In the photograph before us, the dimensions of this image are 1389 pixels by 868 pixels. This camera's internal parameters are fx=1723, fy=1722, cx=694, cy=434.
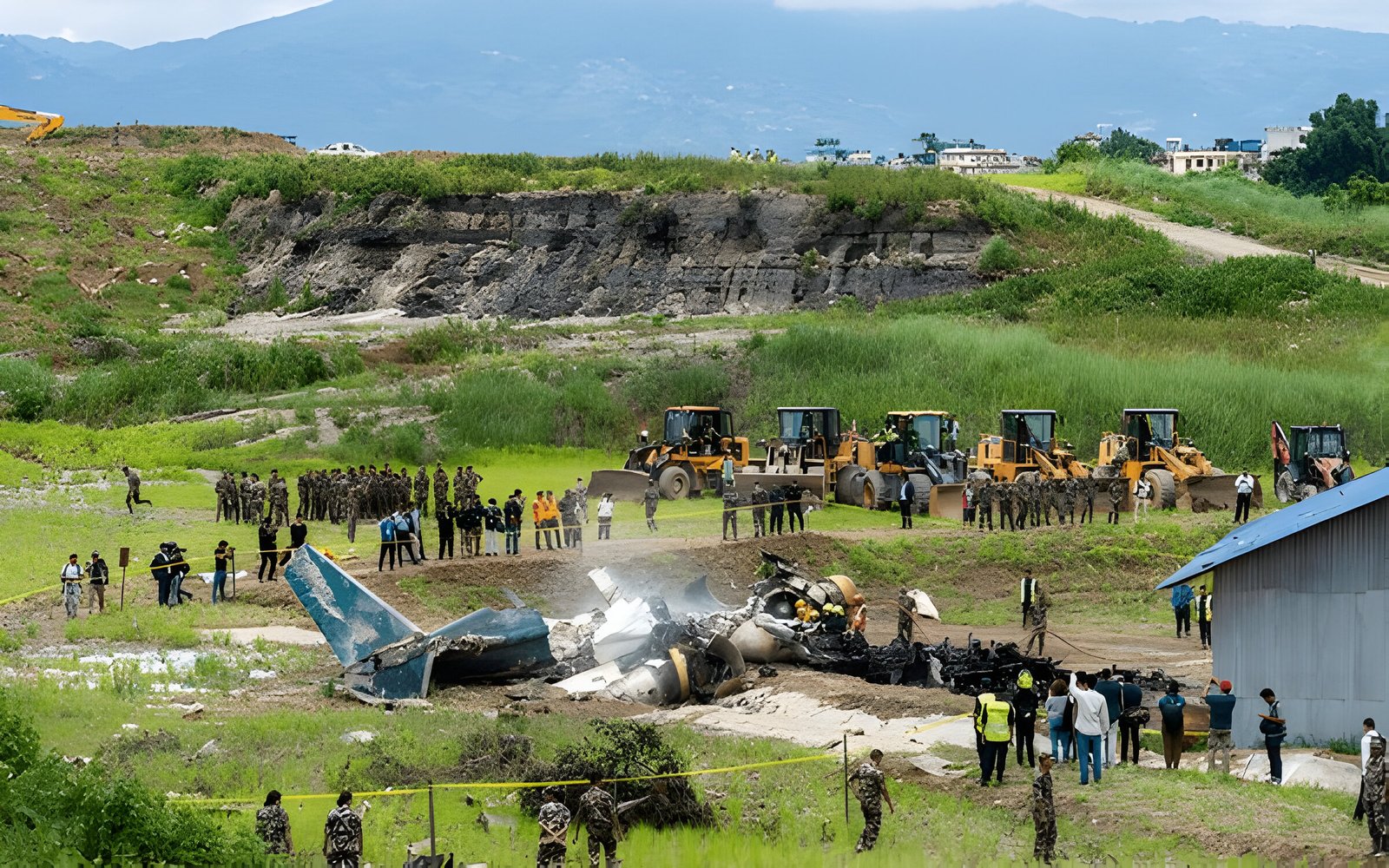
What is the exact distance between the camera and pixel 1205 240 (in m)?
69.4

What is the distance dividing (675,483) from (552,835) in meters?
23.4

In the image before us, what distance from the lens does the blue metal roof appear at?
58.0ft

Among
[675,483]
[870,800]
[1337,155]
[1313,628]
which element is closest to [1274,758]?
A: [1313,628]

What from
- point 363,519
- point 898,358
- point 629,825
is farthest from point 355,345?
point 629,825

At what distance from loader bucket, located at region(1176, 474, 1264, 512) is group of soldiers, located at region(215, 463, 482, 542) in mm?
14872

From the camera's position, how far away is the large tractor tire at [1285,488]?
35281 millimetres

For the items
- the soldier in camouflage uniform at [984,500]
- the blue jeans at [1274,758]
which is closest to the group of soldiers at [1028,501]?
the soldier in camouflage uniform at [984,500]

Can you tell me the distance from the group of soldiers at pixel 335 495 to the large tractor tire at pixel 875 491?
8529mm

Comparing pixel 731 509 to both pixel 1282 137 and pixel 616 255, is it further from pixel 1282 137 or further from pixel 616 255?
pixel 1282 137

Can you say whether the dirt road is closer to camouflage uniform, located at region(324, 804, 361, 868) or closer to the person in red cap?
the person in red cap

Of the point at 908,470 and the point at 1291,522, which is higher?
the point at 1291,522

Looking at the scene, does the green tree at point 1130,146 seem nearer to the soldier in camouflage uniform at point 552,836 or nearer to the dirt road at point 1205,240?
the dirt road at point 1205,240

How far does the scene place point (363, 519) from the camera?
112 feet

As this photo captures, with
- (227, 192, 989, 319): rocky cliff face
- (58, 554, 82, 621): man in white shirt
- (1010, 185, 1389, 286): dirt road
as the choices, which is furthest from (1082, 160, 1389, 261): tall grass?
(58, 554, 82, 621): man in white shirt
